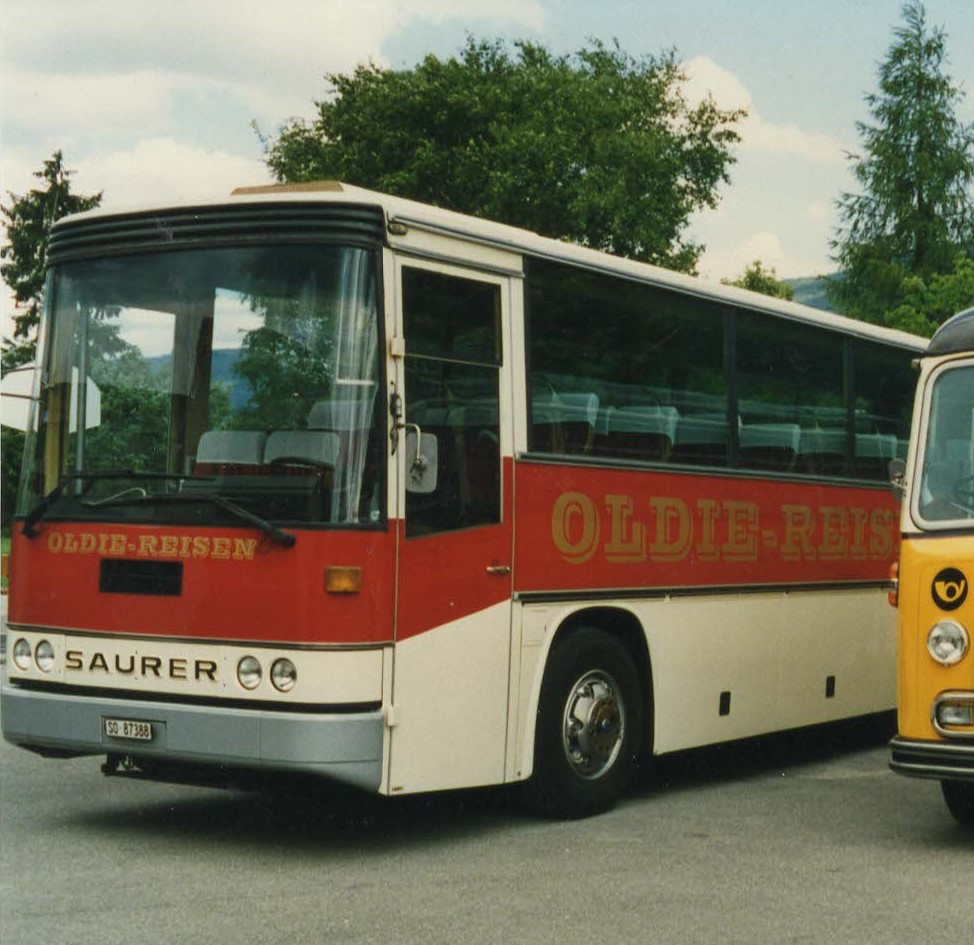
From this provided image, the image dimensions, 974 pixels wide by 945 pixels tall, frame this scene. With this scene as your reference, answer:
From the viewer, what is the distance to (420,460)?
8.29m

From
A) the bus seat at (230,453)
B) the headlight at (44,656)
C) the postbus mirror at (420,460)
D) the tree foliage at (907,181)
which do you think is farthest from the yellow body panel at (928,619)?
the tree foliage at (907,181)

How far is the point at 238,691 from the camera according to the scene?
26.2 ft

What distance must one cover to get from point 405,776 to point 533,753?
1132 millimetres

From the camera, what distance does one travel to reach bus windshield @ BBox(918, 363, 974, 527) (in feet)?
28.7

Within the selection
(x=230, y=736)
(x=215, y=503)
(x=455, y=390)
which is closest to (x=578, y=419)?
(x=455, y=390)

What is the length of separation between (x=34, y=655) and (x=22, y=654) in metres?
0.09

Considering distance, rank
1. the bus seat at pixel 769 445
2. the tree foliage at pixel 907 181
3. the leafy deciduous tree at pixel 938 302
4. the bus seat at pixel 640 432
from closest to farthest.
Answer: the bus seat at pixel 640 432
the bus seat at pixel 769 445
the leafy deciduous tree at pixel 938 302
the tree foliage at pixel 907 181

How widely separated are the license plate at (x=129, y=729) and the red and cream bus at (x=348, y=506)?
0.02 meters

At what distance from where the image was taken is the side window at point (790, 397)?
11.2 meters

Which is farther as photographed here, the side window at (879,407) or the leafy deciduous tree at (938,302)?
the leafy deciduous tree at (938,302)

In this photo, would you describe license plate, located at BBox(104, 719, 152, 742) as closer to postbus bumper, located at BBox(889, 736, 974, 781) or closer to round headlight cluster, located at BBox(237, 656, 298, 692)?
round headlight cluster, located at BBox(237, 656, 298, 692)

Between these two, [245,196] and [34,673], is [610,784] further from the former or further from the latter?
[245,196]

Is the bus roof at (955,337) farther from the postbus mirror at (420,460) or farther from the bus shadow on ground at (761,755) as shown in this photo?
the bus shadow on ground at (761,755)

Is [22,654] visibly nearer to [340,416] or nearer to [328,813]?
[328,813]
